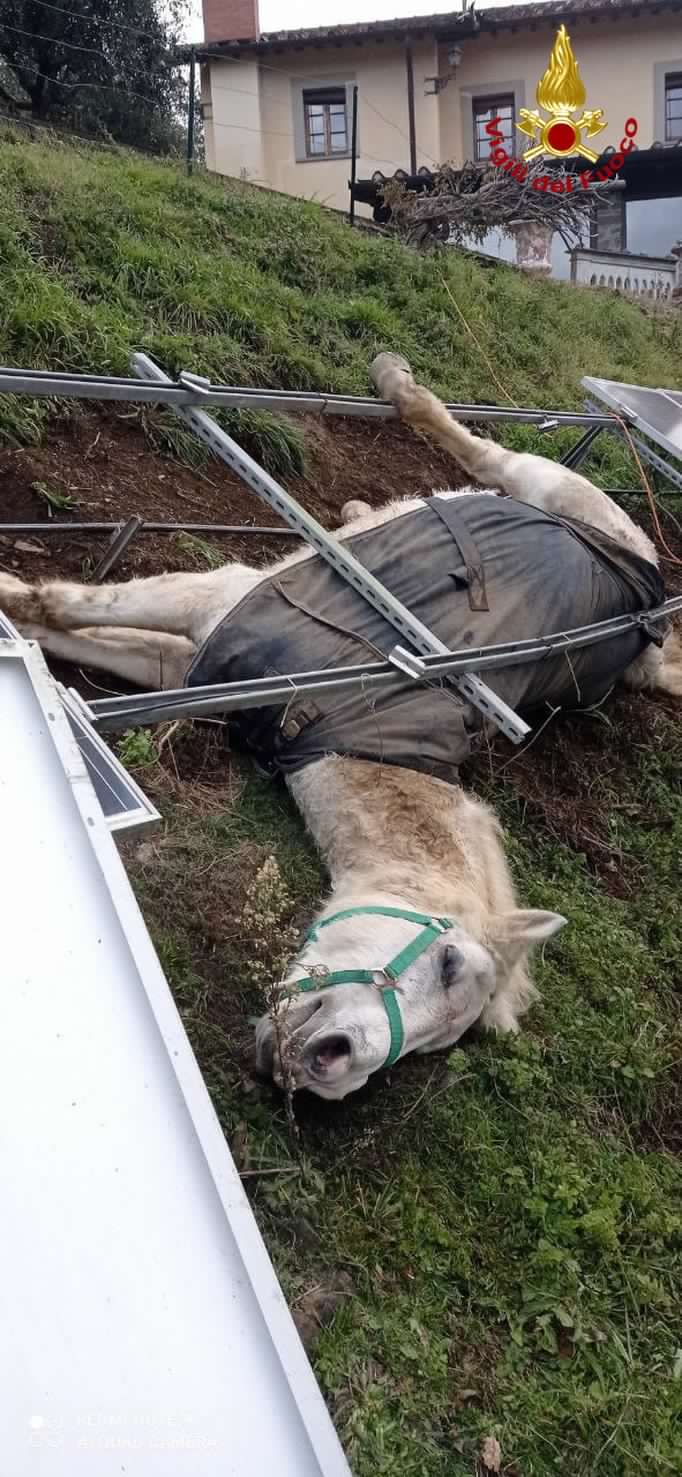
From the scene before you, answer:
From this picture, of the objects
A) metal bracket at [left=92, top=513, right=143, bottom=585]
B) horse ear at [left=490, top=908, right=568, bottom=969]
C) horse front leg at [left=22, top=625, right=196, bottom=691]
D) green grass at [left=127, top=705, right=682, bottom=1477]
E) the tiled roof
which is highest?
the tiled roof

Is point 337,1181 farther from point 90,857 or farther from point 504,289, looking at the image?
point 504,289

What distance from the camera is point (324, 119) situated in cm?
2422

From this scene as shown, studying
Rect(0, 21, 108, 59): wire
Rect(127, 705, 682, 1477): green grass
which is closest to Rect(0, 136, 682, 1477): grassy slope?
Rect(127, 705, 682, 1477): green grass

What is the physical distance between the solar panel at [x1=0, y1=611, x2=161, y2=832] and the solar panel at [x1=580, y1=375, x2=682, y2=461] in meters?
5.54

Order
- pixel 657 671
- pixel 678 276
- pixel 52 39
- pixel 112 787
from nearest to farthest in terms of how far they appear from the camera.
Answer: pixel 112 787, pixel 657 671, pixel 52 39, pixel 678 276

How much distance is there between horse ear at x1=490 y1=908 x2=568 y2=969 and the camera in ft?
10.6

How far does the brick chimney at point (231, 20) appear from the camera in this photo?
23.8m

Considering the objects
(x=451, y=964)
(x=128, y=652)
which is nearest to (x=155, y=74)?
(x=128, y=652)

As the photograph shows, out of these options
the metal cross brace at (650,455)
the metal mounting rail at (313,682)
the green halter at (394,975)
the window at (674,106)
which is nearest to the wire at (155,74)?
the window at (674,106)

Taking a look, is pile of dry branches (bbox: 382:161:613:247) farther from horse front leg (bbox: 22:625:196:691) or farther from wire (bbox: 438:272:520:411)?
horse front leg (bbox: 22:625:196:691)

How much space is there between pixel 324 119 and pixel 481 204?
512 inches

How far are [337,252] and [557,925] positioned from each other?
25.9 ft

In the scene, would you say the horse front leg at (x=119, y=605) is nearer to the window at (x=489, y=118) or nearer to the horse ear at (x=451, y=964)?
the horse ear at (x=451, y=964)

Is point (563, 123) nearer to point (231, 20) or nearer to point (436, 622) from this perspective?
point (231, 20)
